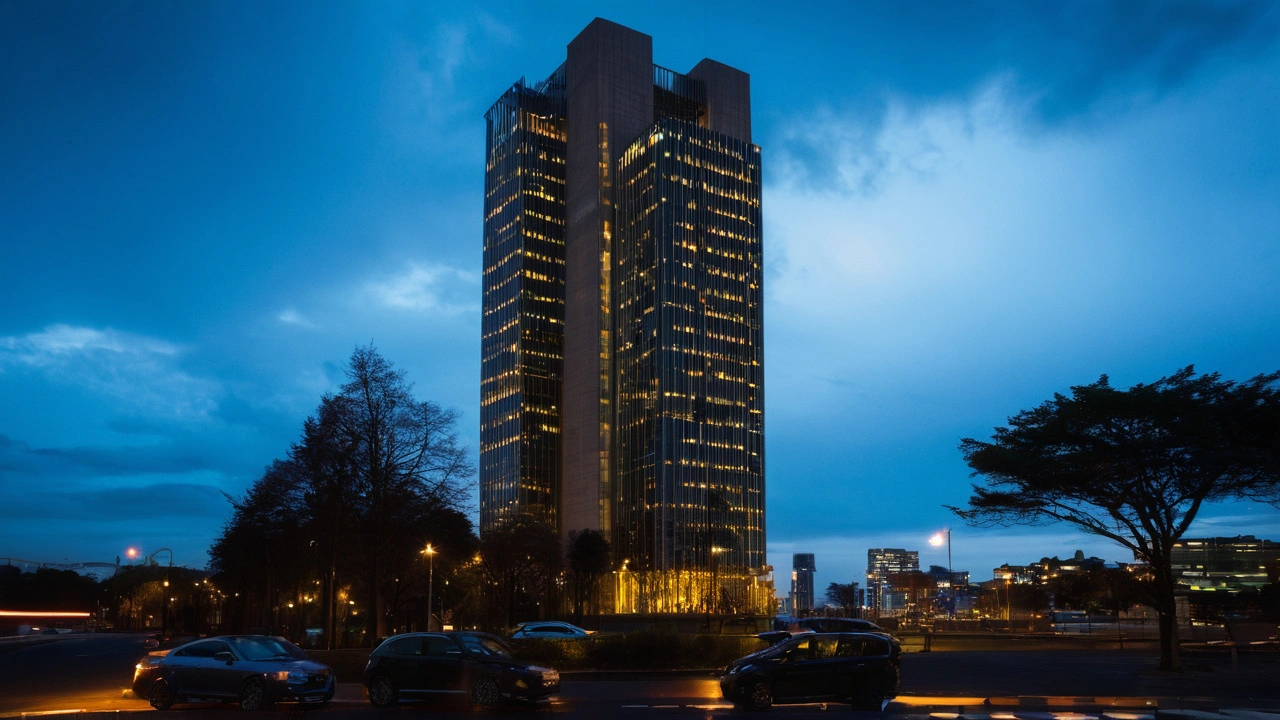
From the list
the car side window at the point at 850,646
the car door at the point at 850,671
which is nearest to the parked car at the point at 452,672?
the car door at the point at 850,671

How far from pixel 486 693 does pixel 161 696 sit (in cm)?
768

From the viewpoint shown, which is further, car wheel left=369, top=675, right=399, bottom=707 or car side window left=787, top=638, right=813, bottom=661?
car side window left=787, top=638, right=813, bottom=661

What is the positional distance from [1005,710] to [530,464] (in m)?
132

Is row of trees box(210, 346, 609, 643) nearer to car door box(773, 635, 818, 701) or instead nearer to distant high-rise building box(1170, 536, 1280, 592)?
car door box(773, 635, 818, 701)

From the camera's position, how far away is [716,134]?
147 metres

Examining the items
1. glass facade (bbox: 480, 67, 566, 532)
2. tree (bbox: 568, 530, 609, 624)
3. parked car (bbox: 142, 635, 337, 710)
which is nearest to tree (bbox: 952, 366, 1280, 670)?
parked car (bbox: 142, 635, 337, 710)

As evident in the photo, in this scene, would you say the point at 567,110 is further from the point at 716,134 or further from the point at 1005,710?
the point at 1005,710

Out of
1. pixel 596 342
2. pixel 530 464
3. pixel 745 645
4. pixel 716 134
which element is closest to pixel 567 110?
pixel 716 134

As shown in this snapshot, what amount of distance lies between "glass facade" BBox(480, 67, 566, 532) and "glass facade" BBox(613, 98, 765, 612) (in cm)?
1487

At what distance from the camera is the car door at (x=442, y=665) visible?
23156 mm

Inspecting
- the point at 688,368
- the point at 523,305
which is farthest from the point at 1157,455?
the point at 523,305

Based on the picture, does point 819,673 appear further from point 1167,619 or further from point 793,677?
point 1167,619

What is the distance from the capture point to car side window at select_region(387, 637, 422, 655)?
77.7 feet

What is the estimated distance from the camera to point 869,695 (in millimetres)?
23266
